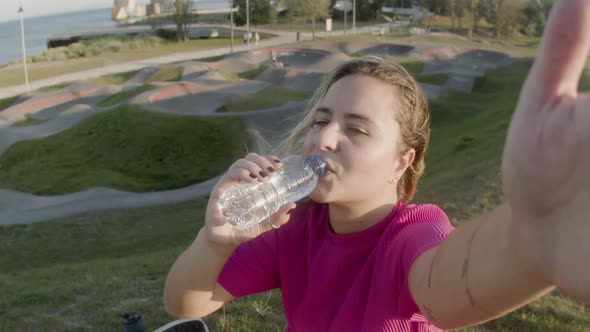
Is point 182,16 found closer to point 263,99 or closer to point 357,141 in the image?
point 263,99

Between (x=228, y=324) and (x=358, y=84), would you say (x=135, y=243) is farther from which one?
(x=358, y=84)

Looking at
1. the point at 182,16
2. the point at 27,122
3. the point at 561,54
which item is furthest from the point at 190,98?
the point at 182,16

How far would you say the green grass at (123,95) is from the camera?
89.0 feet

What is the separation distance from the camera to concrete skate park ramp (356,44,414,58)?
4019cm

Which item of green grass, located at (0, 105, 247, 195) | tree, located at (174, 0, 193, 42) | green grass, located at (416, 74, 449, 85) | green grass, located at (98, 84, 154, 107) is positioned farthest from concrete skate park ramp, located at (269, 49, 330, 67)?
tree, located at (174, 0, 193, 42)

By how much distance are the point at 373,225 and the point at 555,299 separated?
11.2 feet

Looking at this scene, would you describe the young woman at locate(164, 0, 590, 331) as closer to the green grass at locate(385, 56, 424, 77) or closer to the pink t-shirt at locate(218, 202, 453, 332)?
the pink t-shirt at locate(218, 202, 453, 332)

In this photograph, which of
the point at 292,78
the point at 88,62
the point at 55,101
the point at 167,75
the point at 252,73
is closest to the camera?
the point at 55,101

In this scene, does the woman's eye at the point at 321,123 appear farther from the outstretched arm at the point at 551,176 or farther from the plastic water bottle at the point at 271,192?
the outstretched arm at the point at 551,176

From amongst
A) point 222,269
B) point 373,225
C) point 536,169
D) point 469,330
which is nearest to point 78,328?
point 469,330

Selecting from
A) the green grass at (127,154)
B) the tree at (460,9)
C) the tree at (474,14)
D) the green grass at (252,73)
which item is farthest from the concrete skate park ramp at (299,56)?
the tree at (460,9)

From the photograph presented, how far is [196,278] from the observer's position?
6.74 ft

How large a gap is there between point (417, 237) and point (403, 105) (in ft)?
1.43

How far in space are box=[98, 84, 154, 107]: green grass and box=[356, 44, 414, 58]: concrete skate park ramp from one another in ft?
53.8
